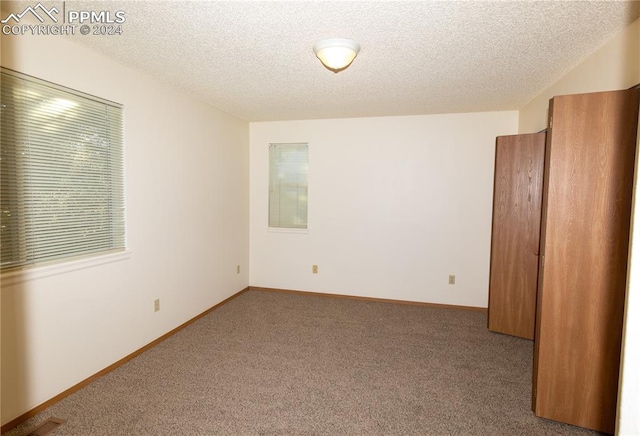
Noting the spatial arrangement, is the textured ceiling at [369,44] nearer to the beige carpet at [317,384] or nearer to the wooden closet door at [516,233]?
the wooden closet door at [516,233]

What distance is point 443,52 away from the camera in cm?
246

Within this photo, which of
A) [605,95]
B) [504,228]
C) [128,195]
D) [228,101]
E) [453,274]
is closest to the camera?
[605,95]

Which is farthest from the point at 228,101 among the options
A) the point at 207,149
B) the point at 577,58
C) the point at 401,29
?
the point at 577,58

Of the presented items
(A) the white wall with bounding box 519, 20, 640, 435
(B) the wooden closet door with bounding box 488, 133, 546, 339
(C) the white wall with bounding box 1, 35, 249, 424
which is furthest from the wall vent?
(B) the wooden closet door with bounding box 488, 133, 546, 339

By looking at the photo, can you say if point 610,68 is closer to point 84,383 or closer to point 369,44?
point 369,44

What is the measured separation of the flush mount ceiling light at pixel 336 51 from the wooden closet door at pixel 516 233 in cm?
196

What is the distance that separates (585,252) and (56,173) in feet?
11.2

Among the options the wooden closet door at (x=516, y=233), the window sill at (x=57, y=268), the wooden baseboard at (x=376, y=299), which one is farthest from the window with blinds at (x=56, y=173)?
the wooden closet door at (x=516, y=233)

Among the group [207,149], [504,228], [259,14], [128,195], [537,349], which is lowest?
[537,349]

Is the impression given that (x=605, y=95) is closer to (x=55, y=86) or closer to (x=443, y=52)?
(x=443, y=52)

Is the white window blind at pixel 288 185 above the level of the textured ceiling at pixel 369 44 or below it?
below

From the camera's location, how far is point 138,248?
2.99m

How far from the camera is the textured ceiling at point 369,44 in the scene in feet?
6.29

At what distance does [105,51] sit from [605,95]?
3.36 m
